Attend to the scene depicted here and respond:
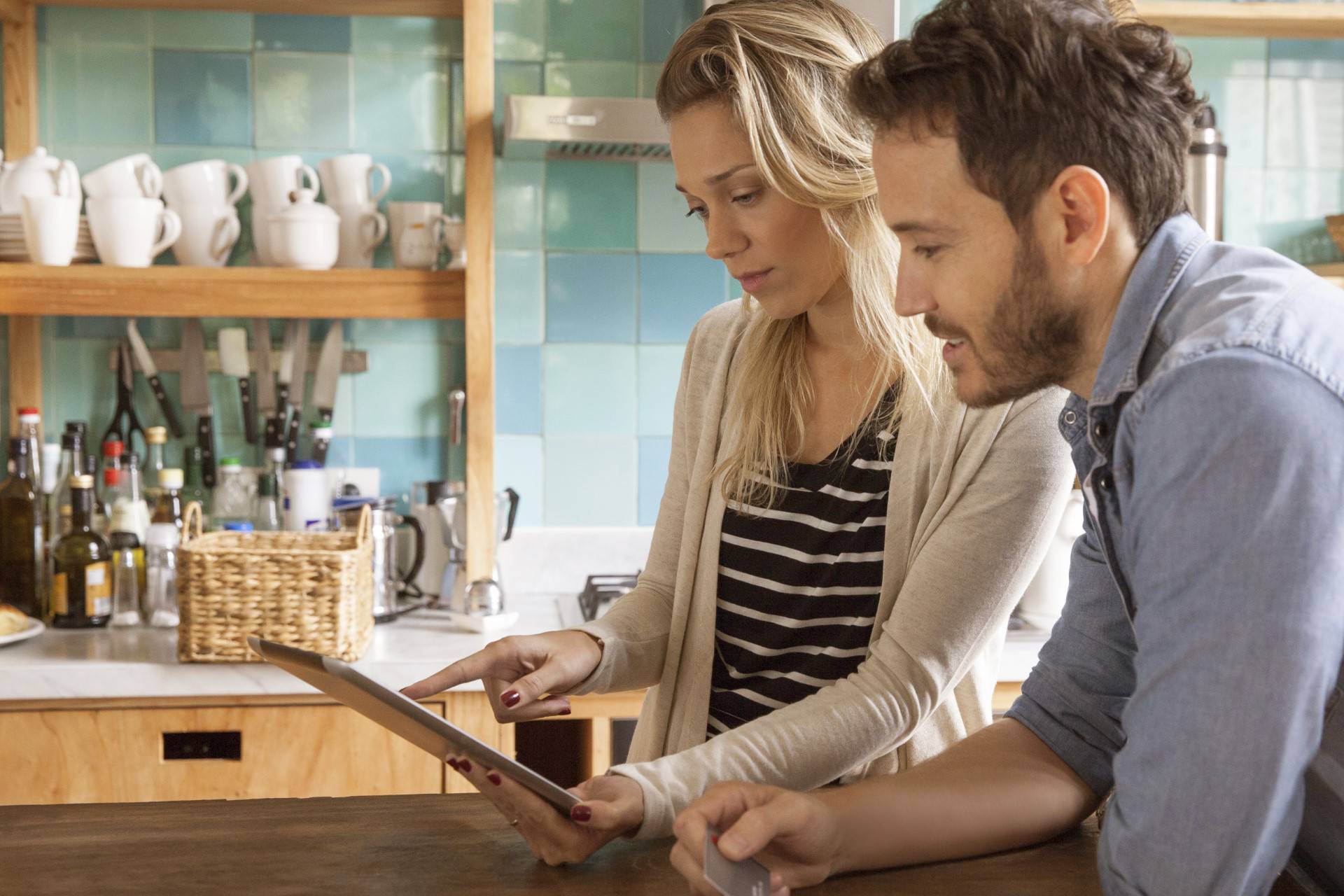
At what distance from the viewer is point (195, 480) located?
2264mm

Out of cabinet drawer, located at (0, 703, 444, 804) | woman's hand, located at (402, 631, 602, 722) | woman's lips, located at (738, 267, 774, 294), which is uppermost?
woman's lips, located at (738, 267, 774, 294)

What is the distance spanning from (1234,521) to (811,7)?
29.4 inches

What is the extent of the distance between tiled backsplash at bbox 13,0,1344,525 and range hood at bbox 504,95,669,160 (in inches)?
8.6

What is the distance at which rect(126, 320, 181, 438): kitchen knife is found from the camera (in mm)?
2238

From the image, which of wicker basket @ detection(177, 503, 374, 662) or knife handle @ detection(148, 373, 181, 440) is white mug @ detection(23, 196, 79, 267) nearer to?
knife handle @ detection(148, 373, 181, 440)

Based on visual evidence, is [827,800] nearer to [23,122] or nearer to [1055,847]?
[1055,847]

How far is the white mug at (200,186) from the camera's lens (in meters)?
2.14

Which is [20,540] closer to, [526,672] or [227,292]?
[227,292]

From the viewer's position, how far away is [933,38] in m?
0.80

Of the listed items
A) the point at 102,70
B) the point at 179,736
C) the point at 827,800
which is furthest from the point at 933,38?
the point at 102,70

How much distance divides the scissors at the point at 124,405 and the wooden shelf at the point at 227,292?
224 millimetres

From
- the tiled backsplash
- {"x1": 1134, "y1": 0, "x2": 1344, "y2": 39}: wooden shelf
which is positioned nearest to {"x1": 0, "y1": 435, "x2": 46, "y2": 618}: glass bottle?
the tiled backsplash

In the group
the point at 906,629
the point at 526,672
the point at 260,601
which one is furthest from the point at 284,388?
the point at 906,629

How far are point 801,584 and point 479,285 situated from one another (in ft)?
3.60
